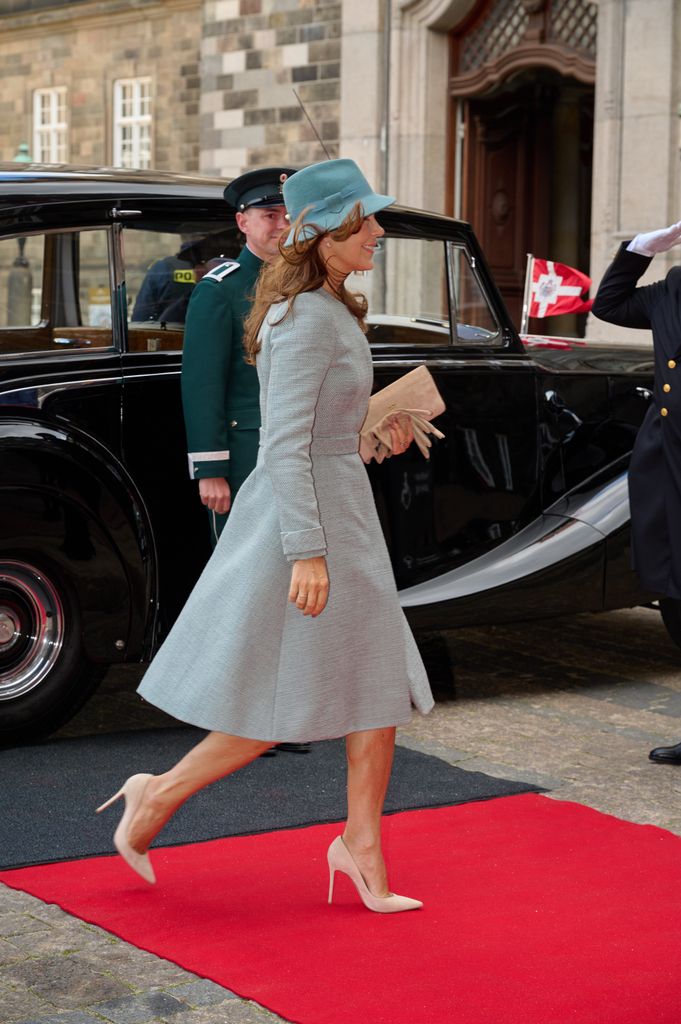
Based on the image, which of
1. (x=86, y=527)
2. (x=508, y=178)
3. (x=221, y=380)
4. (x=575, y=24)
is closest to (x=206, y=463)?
(x=221, y=380)

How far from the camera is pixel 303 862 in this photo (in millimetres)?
4012

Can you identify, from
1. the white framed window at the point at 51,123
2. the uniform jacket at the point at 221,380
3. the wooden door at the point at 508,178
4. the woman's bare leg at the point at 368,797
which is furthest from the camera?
the white framed window at the point at 51,123

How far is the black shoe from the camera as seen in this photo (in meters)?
5.07

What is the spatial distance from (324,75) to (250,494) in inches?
575

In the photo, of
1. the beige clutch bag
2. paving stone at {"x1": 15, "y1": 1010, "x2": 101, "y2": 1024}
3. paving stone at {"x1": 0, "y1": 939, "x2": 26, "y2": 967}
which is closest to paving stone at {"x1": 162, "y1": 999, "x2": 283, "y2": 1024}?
paving stone at {"x1": 15, "y1": 1010, "x2": 101, "y2": 1024}

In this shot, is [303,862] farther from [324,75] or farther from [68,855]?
[324,75]

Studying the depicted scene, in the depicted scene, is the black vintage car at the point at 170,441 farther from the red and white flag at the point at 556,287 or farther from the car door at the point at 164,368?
the red and white flag at the point at 556,287

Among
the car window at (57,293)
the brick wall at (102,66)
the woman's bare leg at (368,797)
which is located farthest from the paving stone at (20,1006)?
the brick wall at (102,66)

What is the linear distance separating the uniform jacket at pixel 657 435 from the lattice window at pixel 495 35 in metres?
11.6

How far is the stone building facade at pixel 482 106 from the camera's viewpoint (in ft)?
47.0

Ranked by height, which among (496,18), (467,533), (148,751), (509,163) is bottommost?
(148,751)

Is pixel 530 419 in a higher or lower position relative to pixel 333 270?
lower

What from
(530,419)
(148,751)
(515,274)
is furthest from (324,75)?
(148,751)

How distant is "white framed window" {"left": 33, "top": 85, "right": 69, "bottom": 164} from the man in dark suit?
72.8 feet
